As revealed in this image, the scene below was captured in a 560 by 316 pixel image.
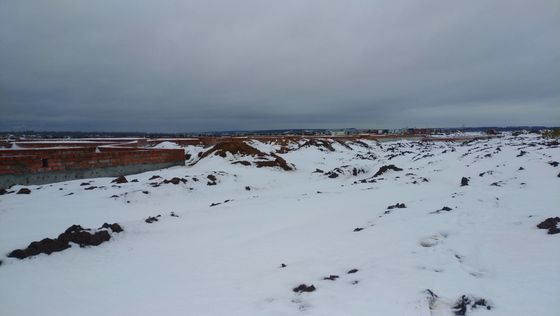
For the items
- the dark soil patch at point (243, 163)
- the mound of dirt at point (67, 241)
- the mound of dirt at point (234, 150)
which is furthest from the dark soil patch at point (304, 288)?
the mound of dirt at point (234, 150)

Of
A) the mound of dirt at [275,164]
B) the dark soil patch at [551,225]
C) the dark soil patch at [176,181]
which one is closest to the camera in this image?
the dark soil patch at [551,225]

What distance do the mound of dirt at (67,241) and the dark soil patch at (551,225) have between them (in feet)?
25.4

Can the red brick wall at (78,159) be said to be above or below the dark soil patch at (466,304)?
above

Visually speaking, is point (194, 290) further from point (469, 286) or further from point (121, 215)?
point (121, 215)

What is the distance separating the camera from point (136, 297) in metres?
5.00

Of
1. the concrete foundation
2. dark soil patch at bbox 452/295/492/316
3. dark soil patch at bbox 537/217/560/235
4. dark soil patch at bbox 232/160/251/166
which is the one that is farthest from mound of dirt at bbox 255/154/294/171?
dark soil patch at bbox 452/295/492/316

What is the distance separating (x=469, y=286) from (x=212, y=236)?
513 centimetres

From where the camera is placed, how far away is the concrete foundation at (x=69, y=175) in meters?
13.4

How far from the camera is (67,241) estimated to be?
22.7ft

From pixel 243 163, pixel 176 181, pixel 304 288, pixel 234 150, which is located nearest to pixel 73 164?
pixel 176 181

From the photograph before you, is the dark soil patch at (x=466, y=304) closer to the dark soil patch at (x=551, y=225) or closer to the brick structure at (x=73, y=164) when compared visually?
the dark soil patch at (x=551, y=225)

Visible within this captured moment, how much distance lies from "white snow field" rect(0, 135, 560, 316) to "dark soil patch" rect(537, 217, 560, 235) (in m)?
0.11

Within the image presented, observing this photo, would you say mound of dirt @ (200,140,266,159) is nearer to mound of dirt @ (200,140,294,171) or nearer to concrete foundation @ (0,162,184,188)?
mound of dirt @ (200,140,294,171)

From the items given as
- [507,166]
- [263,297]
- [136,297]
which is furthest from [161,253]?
[507,166]
